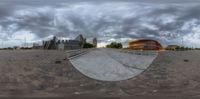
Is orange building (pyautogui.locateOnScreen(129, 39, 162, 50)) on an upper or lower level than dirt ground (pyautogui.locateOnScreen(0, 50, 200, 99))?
upper

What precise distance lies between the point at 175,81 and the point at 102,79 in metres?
4.15

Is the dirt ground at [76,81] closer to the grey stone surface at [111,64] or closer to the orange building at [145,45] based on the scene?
the grey stone surface at [111,64]

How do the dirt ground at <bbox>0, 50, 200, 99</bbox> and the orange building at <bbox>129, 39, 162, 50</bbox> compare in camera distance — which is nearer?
the dirt ground at <bbox>0, 50, 200, 99</bbox>

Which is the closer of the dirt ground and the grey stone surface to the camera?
the dirt ground

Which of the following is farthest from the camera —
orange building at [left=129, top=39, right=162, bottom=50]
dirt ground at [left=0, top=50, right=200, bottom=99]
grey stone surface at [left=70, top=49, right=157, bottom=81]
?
orange building at [left=129, top=39, right=162, bottom=50]

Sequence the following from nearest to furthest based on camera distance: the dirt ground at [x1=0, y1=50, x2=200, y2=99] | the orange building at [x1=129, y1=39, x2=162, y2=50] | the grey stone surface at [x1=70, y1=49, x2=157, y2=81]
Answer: the dirt ground at [x1=0, y1=50, x2=200, y2=99] < the grey stone surface at [x1=70, y1=49, x2=157, y2=81] < the orange building at [x1=129, y1=39, x2=162, y2=50]

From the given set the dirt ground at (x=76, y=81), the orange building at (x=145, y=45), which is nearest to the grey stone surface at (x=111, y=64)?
the dirt ground at (x=76, y=81)

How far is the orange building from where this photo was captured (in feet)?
81.2

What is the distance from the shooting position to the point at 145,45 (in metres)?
25.0

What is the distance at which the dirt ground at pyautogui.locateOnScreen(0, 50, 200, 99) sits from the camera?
1708 centimetres

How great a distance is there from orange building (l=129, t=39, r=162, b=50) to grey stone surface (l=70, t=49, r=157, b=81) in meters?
1.82

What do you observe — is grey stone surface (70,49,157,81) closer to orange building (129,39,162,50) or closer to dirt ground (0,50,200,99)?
dirt ground (0,50,200,99)

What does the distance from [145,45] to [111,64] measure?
4323 mm

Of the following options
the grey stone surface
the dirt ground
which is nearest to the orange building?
the grey stone surface
